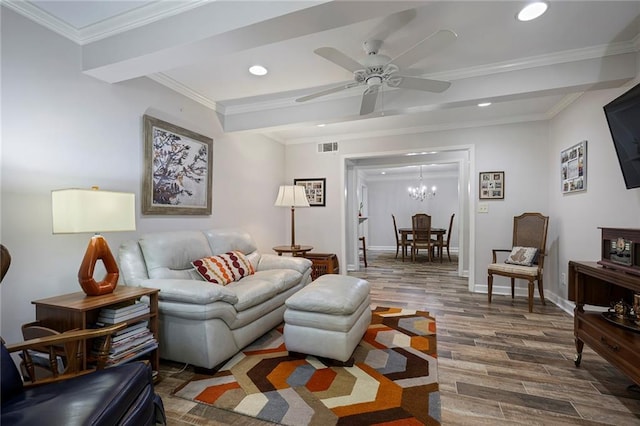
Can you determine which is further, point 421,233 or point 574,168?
point 421,233

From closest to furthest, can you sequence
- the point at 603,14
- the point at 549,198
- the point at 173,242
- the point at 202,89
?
the point at 603,14, the point at 173,242, the point at 202,89, the point at 549,198

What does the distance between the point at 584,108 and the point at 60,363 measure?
197 inches

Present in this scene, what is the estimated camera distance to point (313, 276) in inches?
174

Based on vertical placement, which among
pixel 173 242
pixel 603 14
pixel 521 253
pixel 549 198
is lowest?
pixel 521 253

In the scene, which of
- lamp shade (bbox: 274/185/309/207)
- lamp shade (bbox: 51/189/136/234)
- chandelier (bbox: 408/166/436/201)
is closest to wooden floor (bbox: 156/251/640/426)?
lamp shade (bbox: 51/189/136/234)

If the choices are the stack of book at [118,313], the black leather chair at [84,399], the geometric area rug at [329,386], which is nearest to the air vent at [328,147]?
the geometric area rug at [329,386]

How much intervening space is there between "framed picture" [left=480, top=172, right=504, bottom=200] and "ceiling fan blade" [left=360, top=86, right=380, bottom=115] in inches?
92.8

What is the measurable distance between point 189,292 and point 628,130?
3184 mm

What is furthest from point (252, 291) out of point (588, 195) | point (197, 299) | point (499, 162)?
point (499, 162)

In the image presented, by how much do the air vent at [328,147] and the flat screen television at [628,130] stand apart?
334cm

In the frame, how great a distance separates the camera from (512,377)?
2.01 metres

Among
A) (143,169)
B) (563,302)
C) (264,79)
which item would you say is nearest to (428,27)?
(264,79)

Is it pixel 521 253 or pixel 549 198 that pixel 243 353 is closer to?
pixel 521 253

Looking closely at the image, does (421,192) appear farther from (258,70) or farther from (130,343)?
(130,343)
